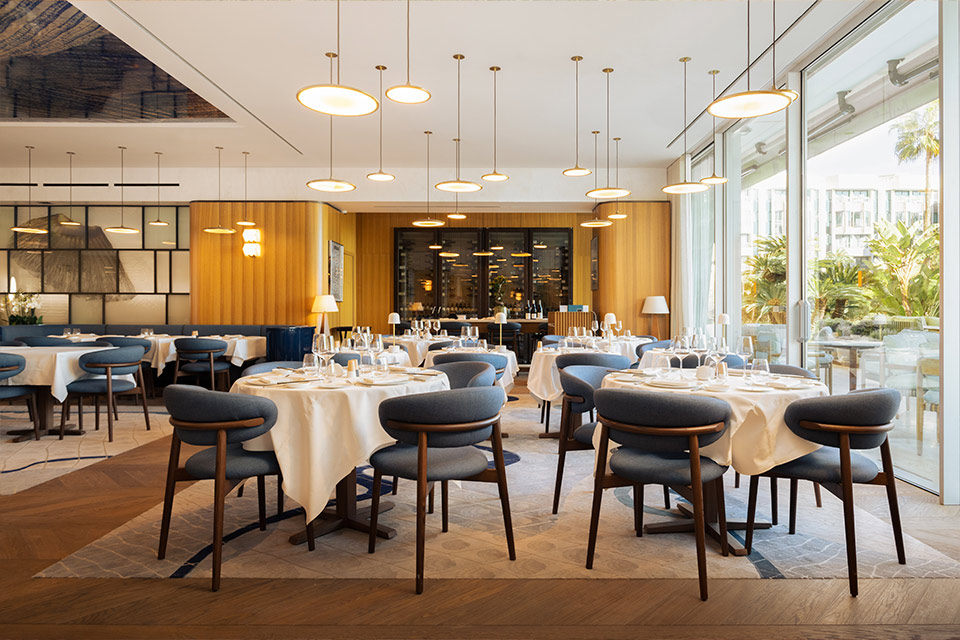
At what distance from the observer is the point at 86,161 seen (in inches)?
425

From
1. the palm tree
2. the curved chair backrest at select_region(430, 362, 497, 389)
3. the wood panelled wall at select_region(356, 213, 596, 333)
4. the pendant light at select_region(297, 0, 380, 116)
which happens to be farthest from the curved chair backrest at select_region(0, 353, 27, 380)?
the wood panelled wall at select_region(356, 213, 596, 333)

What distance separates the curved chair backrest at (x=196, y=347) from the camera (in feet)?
26.5

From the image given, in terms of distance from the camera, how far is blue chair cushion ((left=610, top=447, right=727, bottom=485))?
2.87 m

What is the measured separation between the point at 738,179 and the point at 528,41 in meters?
3.48

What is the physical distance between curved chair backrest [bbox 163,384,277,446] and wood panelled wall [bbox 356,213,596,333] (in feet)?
40.5

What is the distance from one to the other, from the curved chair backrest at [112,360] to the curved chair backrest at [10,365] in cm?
47

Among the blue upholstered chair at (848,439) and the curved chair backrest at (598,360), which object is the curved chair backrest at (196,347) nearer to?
the curved chair backrest at (598,360)

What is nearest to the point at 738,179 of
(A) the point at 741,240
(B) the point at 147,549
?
(A) the point at 741,240

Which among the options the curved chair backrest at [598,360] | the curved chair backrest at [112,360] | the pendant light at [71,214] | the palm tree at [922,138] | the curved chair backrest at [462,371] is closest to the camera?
the curved chair backrest at [462,371]

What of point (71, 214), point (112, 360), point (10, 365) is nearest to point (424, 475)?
point (112, 360)

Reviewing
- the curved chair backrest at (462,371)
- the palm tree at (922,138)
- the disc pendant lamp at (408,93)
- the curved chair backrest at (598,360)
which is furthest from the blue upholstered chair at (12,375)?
the palm tree at (922,138)

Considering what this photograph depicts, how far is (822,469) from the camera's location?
2.98 metres

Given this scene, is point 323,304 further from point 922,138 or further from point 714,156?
point 922,138

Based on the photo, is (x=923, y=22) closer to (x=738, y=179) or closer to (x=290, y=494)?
(x=738, y=179)
